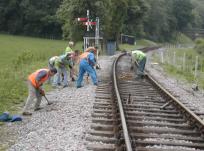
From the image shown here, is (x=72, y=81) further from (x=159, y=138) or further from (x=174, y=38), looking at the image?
(x=174, y=38)

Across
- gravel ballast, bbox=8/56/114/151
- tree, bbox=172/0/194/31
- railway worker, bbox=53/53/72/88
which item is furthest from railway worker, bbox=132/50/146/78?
tree, bbox=172/0/194/31

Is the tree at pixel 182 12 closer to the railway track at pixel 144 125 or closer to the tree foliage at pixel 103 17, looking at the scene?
the tree foliage at pixel 103 17

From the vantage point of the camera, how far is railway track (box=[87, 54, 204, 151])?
813 cm

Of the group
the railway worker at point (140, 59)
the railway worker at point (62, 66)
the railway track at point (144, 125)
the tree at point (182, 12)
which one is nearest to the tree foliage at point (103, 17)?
the tree at point (182, 12)

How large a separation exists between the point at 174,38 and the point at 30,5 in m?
63.0

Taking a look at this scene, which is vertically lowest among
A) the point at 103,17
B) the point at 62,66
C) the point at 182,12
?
the point at 62,66

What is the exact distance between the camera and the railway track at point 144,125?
8.13 metres

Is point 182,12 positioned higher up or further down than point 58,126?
higher up

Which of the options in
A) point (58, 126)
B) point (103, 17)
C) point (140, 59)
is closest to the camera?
point (58, 126)

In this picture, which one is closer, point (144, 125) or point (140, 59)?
point (144, 125)

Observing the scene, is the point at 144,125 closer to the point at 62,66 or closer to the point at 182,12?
the point at 62,66

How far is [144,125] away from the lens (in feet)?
32.1

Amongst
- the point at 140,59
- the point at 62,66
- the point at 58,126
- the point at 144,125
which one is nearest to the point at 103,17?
the point at 140,59

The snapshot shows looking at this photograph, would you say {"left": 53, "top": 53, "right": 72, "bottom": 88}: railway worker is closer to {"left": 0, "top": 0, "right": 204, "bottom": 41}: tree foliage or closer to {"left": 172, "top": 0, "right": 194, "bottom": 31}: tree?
{"left": 0, "top": 0, "right": 204, "bottom": 41}: tree foliage
